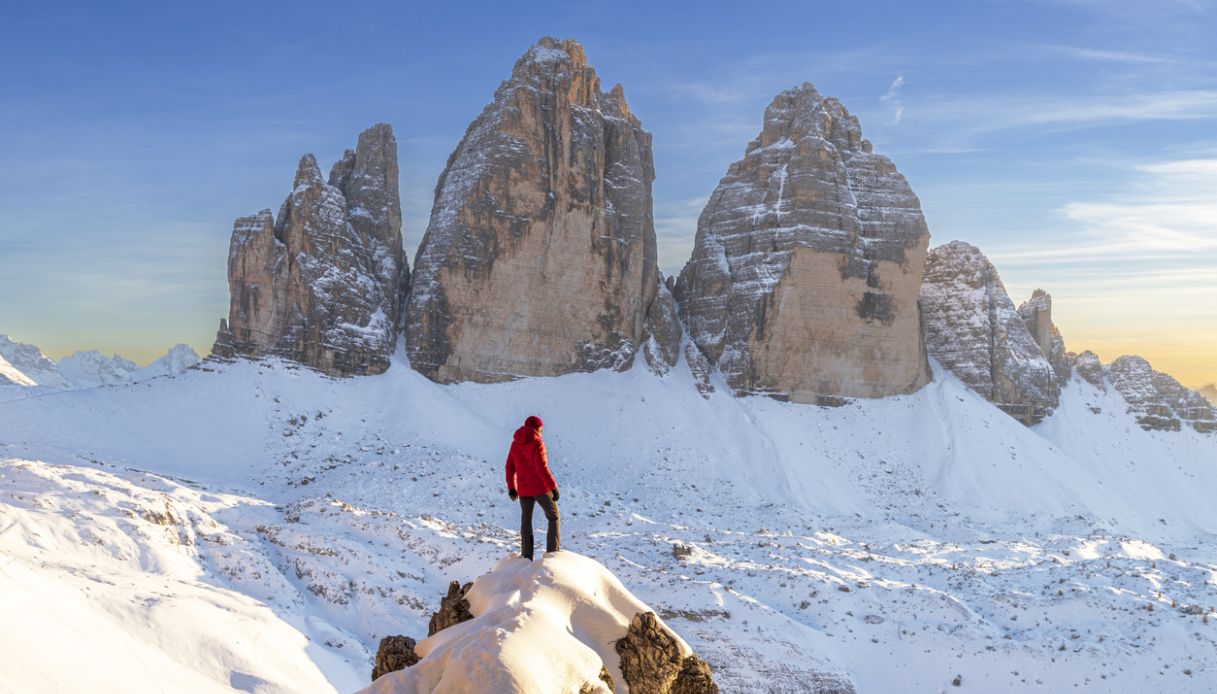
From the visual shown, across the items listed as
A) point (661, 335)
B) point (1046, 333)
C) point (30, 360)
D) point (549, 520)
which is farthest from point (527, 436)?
point (30, 360)

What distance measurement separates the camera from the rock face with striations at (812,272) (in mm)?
56844

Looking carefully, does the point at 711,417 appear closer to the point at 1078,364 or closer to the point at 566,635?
the point at 1078,364

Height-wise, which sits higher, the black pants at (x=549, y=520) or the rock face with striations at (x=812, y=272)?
the rock face with striations at (x=812, y=272)

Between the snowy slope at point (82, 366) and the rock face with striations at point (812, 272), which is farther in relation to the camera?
the snowy slope at point (82, 366)

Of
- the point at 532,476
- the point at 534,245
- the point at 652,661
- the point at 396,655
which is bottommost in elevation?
the point at 396,655

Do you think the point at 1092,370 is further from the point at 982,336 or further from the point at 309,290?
the point at 309,290

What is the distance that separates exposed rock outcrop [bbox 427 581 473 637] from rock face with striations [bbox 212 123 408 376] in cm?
4149

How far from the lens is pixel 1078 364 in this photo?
69.4 metres

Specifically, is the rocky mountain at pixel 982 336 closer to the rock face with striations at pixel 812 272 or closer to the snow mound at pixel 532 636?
the rock face with striations at pixel 812 272

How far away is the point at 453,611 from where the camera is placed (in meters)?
9.82

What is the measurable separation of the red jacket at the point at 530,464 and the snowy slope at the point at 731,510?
9288 mm

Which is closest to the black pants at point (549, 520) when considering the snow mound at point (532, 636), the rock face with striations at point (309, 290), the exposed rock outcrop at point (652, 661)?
the snow mound at point (532, 636)

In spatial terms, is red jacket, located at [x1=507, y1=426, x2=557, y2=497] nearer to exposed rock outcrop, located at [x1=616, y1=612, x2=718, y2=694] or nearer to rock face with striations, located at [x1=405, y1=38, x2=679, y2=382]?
exposed rock outcrop, located at [x1=616, y1=612, x2=718, y2=694]

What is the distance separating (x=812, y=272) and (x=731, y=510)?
1877 centimetres
